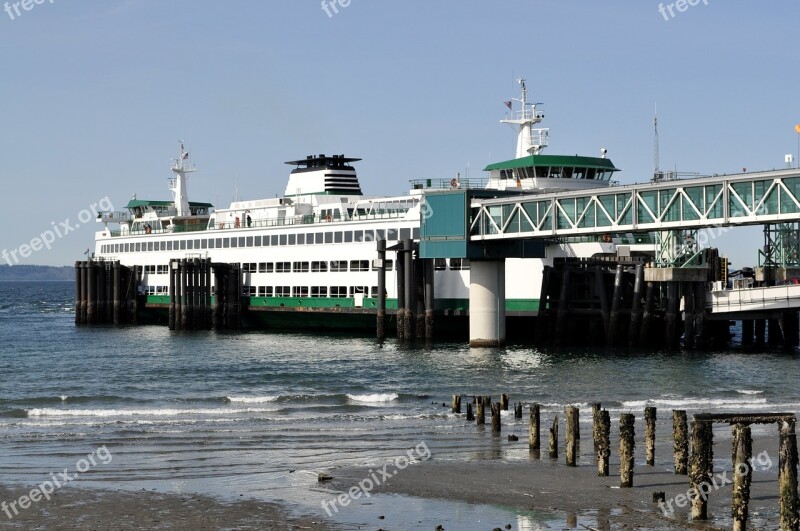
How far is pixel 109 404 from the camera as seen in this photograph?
4238 centimetres

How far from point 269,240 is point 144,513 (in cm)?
6031

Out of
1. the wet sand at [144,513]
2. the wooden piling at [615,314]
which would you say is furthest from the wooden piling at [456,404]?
the wooden piling at [615,314]

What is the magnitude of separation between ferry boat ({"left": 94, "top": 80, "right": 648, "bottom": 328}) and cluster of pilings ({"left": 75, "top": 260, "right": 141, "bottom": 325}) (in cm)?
143

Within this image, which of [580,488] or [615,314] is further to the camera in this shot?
[615,314]

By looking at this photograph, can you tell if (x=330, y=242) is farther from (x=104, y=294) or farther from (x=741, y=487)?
(x=741, y=487)

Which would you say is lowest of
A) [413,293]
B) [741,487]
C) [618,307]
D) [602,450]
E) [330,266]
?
[602,450]

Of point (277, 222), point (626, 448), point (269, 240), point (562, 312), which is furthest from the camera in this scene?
point (277, 222)

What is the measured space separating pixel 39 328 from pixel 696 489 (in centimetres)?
7989

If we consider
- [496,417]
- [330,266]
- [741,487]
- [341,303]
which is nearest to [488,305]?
[341,303]

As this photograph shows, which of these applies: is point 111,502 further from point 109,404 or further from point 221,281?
point 221,281

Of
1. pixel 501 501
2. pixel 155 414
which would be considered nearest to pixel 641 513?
pixel 501 501

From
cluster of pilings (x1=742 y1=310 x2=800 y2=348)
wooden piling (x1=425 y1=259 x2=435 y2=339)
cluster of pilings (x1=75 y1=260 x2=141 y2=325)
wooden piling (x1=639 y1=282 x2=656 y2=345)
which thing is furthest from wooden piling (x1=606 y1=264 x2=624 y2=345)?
cluster of pilings (x1=75 y1=260 x2=141 y2=325)

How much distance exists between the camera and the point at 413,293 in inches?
2623

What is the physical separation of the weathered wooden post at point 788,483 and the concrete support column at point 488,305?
137 feet
